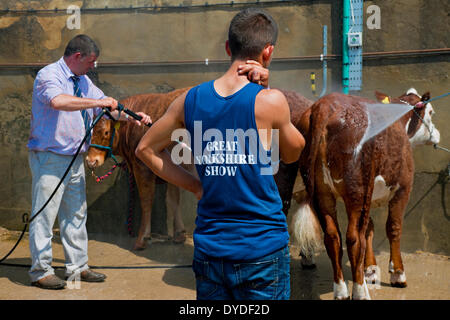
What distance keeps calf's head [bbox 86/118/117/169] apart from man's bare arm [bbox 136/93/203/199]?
3541 millimetres

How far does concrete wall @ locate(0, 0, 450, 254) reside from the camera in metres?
5.64

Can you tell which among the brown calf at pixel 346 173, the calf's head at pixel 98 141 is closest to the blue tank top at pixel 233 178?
the brown calf at pixel 346 173

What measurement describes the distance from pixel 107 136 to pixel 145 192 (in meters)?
0.87

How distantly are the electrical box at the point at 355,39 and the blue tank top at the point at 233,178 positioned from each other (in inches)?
158

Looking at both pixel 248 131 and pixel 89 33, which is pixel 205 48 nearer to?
pixel 89 33

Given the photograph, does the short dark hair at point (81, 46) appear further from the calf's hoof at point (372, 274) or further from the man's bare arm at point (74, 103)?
the calf's hoof at point (372, 274)

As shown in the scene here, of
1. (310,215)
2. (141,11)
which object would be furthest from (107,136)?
(310,215)

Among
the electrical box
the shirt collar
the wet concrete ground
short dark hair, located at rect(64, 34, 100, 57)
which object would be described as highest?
the electrical box

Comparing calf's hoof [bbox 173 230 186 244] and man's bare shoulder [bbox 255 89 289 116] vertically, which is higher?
man's bare shoulder [bbox 255 89 289 116]

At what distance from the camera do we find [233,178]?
213 centimetres

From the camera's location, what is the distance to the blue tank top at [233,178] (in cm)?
Result: 209

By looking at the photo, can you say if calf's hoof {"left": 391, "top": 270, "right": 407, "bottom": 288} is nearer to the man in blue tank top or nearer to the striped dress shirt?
the man in blue tank top

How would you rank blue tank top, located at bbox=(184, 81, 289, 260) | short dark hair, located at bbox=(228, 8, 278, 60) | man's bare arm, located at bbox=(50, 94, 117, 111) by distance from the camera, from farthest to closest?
1. man's bare arm, located at bbox=(50, 94, 117, 111)
2. short dark hair, located at bbox=(228, 8, 278, 60)
3. blue tank top, located at bbox=(184, 81, 289, 260)
